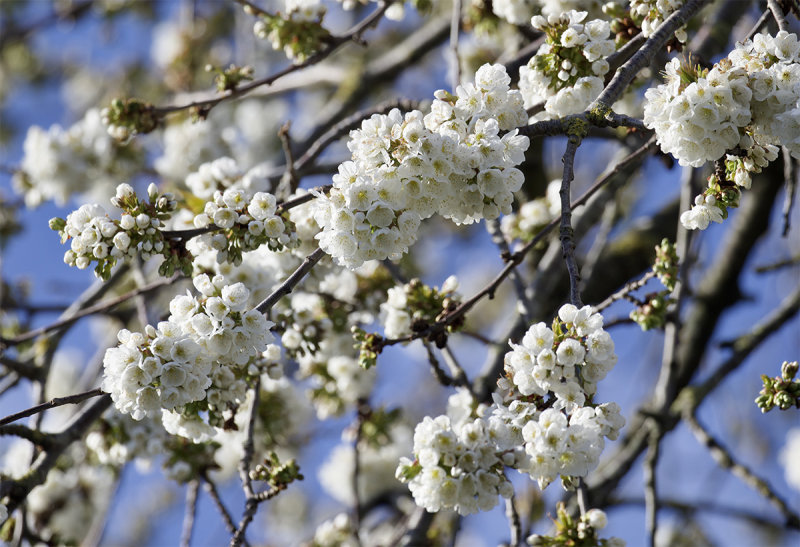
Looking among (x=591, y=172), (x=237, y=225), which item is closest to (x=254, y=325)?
(x=237, y=225)

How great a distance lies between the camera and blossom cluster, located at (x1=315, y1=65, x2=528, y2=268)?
6.28 ft

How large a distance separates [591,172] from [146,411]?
5246mm

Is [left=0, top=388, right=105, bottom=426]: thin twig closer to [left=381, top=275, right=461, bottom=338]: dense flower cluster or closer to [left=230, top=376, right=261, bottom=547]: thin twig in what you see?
[left=230, top=376, right=261, bottom=547]: thin twig

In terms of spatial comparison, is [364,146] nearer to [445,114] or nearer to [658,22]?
[445,114]

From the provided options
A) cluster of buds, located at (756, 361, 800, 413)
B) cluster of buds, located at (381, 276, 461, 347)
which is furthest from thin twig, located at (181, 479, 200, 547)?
cluster of buds, located at (756, 361, 800, 413)

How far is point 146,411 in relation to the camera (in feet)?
6.34

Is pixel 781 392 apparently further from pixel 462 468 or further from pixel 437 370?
pixel 437 370

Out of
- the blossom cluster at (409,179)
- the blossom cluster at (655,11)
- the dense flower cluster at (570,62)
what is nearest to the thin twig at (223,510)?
the blossom cluster at (409,179)

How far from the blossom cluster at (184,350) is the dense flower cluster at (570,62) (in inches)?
43.7

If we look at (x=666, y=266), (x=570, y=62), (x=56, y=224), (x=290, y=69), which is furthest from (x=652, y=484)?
(x=56, y=224)

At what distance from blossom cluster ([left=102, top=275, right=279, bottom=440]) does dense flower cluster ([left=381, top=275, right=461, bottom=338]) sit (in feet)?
2.57

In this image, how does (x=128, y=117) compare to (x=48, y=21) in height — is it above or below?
below

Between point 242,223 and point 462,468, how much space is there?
34.7 inches

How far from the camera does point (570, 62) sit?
230 centimetres
